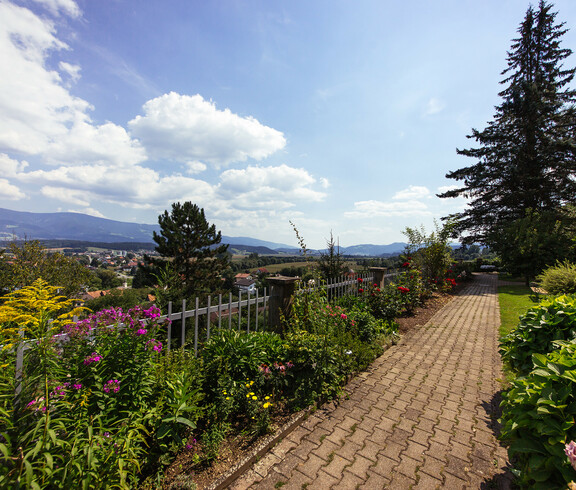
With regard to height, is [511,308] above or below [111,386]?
below

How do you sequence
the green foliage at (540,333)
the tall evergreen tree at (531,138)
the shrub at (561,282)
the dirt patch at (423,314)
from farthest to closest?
the tall evergreen tree at (531,138) < the dirt patch at (423,314) < the shrub at (561,282) < the green foliage at (540,333)

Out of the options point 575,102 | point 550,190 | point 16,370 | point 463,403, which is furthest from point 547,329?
point 575,102

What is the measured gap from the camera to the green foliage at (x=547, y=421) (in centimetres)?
136

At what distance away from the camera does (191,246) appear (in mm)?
22422

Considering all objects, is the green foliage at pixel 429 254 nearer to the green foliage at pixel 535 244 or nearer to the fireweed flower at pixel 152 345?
Result: the green foliage at pixel 535 244

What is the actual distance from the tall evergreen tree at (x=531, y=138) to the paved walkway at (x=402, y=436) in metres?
17.7

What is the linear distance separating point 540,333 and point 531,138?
2523 centimetres

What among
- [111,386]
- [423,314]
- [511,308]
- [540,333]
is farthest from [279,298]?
[511,308]

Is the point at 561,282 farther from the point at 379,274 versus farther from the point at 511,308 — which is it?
the point at 379,274

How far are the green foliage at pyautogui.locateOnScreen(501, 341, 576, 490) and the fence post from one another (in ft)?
10.3

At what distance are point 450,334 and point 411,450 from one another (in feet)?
15.2

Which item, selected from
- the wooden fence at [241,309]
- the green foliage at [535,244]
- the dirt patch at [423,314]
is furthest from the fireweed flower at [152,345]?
the green foliage at [535,244]

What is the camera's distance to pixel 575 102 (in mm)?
19062

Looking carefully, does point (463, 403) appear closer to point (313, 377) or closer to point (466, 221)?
point (313, 377)
